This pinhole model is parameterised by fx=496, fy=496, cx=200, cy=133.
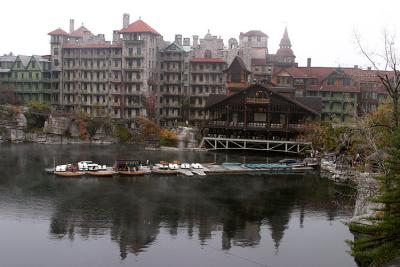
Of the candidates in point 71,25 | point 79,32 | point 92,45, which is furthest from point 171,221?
point 71,25

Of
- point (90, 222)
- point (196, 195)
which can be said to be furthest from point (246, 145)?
point (90, 222)

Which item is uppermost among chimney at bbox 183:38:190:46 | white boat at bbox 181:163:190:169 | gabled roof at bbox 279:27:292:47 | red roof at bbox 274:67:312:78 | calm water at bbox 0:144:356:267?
gabled roof at bbox 279:27:292:47

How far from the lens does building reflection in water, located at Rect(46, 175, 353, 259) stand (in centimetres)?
3912

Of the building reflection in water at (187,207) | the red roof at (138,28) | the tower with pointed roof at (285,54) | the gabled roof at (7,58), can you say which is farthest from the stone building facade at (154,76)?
the building reflection in water at (187,207)

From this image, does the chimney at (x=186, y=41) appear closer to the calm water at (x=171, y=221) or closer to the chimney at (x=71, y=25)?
the chimney at (x=71, y=25)

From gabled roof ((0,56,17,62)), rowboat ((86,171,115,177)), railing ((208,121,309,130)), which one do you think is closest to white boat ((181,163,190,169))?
rowboat ((86,171,115,177))

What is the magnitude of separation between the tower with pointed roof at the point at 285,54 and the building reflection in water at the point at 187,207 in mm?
56069

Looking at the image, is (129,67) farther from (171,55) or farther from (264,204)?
A: (264,204)

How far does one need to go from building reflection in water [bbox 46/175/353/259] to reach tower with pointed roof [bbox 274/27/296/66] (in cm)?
5607

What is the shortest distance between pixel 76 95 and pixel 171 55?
22.7 metres

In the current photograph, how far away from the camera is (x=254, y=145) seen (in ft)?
289

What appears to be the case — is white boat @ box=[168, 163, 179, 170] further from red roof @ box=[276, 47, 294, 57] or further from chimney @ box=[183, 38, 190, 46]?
red roof @ box=[276, 47, 294, 57]

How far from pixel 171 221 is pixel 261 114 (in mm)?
49470

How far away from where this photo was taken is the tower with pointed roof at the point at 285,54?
116 meters
